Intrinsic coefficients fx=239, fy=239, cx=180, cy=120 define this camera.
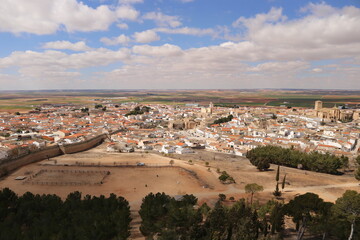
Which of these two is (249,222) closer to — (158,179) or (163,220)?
(163,220)

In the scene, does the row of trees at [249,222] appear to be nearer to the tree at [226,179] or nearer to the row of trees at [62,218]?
the row of trees at [62,218]

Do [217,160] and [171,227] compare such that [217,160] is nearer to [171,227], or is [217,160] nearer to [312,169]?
[312,169]

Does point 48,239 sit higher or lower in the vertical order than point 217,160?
higher

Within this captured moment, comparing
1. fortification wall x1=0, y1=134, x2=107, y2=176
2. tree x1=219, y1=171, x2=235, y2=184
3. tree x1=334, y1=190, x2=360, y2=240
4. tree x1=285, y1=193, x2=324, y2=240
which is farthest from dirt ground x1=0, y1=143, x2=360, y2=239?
tree x1=334, y1=190, x2=360, y2=240

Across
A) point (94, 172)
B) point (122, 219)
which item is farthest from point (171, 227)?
point (94, 172)

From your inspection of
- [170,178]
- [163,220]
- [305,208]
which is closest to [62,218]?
[163,220]

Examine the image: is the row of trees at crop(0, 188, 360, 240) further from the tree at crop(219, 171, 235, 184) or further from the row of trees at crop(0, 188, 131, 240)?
the tree at crop(219, 171, 235, 184)
